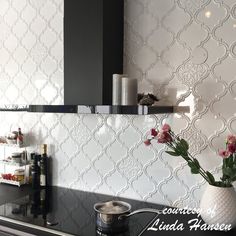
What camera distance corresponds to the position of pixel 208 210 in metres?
1.20

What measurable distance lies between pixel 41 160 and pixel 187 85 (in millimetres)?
1040

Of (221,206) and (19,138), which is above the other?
(19,138)

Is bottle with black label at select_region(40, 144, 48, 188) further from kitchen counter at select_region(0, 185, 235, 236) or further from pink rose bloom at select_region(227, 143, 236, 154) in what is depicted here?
pink rose bloom at select_region(227, 143, 236, 154)

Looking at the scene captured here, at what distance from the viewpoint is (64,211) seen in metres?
1.46

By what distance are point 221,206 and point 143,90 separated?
705 millimetres

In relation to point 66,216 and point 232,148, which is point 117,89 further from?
point 66,216

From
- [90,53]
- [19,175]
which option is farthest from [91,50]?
[19,175]

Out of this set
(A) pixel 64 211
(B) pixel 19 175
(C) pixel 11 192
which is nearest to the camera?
(A) pixel 64 211

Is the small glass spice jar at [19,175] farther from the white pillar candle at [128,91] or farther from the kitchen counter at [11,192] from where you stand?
the white pillar candle at [128,91]

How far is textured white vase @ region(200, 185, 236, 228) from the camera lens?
3.82 ft

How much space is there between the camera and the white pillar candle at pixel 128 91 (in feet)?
4.29

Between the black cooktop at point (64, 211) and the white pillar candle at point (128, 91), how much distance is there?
58 centimetres

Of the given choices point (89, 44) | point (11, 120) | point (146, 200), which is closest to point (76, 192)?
point (146, 200)

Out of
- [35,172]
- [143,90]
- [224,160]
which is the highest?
[143,90]
